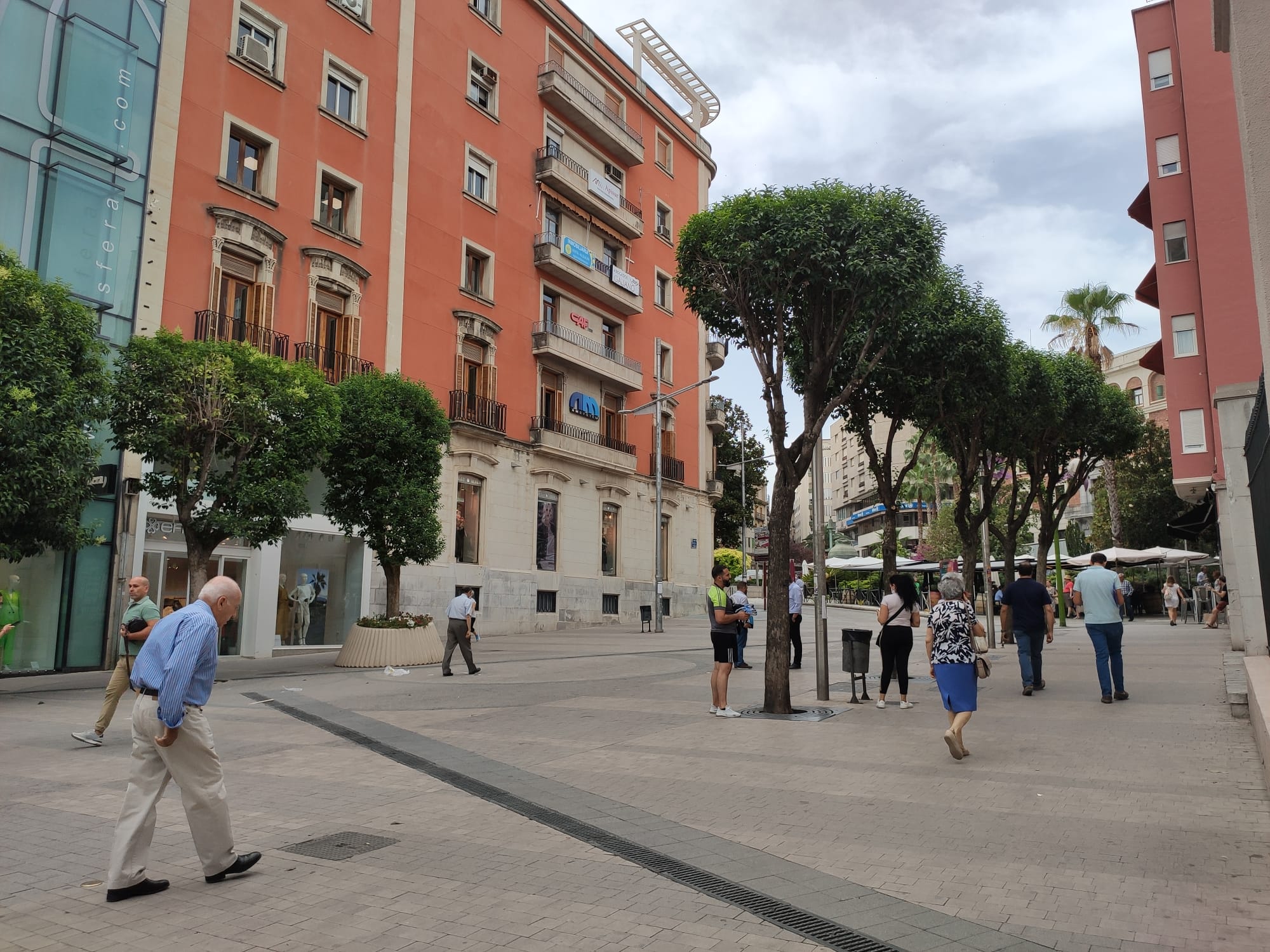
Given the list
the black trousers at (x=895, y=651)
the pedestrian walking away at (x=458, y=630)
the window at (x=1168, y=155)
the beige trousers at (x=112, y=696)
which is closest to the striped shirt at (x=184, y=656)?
the beige trousers at (x=112, y=696)

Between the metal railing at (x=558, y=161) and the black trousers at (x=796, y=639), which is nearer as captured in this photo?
the black trousers at (x=796, y=639)

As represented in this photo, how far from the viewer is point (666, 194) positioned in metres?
39.8

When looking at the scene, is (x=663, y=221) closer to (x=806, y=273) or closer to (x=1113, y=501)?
(x=1113, y=501)

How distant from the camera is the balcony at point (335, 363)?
75.9ft

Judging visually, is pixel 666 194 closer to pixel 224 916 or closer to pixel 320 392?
pixel 320 392

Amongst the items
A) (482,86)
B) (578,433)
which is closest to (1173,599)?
(578,433)

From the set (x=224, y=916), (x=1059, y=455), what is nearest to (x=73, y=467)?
(x=224, y=916)

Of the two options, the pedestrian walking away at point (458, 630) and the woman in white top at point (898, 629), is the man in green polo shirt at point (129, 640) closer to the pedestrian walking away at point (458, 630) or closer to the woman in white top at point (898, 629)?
the pedestrian walking away at point (458, 630)

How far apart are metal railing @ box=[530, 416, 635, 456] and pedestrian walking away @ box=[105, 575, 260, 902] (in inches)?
1001

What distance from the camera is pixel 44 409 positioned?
42.7 feet

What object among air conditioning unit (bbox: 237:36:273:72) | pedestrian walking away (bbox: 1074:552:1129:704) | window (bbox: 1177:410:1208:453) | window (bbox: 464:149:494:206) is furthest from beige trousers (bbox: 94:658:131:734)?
window (bbox: 1177:410:1208:453)

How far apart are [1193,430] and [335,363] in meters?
24.2

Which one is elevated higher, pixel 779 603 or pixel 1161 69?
pixel 1161 69

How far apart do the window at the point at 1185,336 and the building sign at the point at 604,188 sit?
63.9 ft
